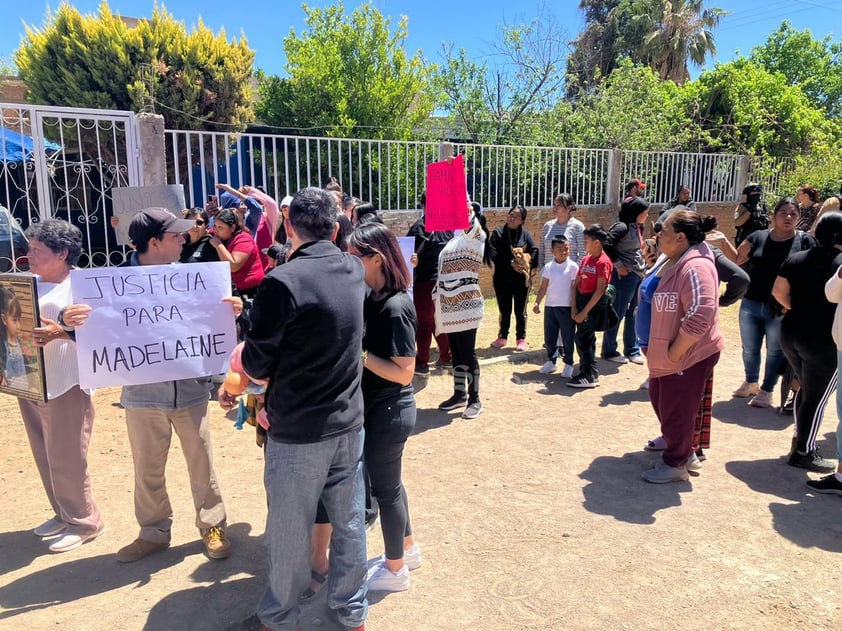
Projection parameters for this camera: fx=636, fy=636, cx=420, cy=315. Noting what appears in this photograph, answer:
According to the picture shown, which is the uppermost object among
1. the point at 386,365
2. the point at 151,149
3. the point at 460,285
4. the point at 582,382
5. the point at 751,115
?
the point at 751,115

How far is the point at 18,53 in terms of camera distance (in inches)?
440

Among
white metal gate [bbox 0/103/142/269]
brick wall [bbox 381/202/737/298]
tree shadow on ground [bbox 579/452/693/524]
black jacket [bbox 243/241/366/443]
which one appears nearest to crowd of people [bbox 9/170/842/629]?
black jacket [bbox 243/241/366/443]

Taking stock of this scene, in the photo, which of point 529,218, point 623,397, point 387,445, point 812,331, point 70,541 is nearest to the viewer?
point 387,445

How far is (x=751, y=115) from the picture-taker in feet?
57.6

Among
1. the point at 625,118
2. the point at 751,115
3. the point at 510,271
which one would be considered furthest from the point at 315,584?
the point at 751,115

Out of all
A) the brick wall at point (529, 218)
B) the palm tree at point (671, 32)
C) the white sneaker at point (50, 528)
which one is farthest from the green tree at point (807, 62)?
the white sneaker at point (50, 528)

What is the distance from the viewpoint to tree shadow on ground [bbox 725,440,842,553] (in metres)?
3.70

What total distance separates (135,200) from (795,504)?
252 inches

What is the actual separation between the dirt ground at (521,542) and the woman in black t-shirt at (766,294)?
672 millimetres

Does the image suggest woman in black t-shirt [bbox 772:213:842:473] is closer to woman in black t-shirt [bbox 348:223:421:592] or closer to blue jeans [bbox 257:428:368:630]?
woman in black t-shirt [bbox 348:223:421:592]

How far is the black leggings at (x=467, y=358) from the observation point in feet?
18.2

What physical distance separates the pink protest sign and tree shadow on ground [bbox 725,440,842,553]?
2.96 m

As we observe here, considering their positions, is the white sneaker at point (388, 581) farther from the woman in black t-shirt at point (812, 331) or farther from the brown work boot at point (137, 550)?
the woman in black t-shirt at point (812, 331)

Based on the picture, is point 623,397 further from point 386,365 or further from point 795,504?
point 386,365
